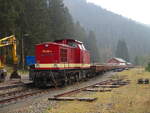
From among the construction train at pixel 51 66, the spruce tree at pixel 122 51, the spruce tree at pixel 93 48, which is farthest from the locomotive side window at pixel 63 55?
the spruce tree at pixel 122 51

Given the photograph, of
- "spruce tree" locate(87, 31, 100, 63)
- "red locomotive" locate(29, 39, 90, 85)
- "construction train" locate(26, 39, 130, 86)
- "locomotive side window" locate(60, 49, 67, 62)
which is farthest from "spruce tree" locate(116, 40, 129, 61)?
"locomotive side window" locate(60, 49, 67, 62)

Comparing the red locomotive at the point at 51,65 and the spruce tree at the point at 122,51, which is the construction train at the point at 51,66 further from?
the spruce tree at the point at 122,51

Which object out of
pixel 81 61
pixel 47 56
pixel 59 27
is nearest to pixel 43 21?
pixel 59 27

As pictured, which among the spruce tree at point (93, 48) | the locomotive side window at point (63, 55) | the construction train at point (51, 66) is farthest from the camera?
the spruce tree at point (93, 48)

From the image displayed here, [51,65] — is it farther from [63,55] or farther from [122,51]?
[122,51]

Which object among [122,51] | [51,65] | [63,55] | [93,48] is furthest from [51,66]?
[122,51]

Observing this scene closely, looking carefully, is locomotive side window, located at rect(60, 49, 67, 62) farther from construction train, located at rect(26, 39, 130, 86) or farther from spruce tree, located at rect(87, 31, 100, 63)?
spruce tree, located at rect(87, 31, 100, 63)

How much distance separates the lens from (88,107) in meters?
12.2

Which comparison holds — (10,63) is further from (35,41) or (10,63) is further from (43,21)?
(43,21)

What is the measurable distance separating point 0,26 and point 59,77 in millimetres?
24766

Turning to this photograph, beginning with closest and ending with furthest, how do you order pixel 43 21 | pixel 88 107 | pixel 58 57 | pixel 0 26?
1. pixel 88 107
2. pixel 58 57
3. pixel 0 26
4. pixel 43 21

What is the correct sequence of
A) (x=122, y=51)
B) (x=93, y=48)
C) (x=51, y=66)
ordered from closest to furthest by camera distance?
(x=51, y=66) < (x=93, y=48) < (x=122, y=51)

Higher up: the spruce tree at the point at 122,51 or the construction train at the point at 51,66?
the spruce tree at the point at 122,51

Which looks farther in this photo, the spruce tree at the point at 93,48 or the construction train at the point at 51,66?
the spruce tree at the point at 93,48
